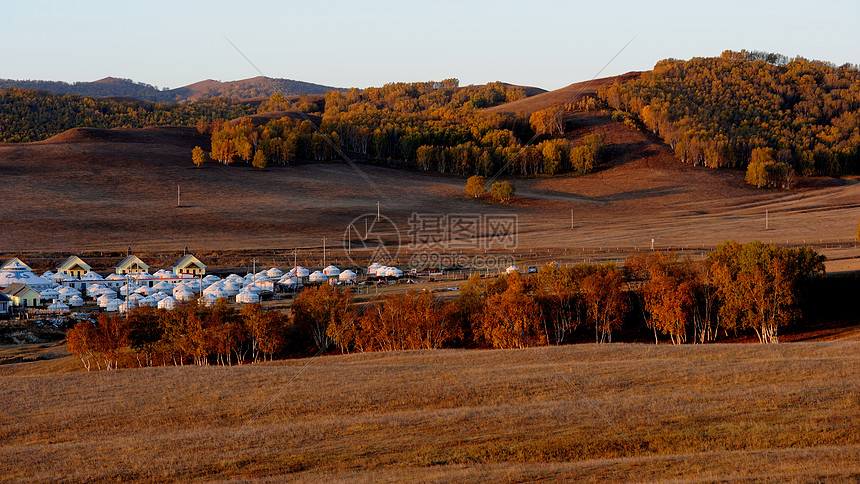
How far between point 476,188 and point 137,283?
193ft

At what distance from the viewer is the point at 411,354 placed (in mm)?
32312

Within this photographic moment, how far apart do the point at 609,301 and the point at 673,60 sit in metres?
162

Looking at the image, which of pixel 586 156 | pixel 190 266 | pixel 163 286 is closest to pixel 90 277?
pixel 163 286

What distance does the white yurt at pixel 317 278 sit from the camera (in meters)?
62.9

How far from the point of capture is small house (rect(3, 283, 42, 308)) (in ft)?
195

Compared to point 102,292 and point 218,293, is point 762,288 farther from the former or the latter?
point 102,292

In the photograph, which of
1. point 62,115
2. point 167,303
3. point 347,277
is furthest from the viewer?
point 62,115

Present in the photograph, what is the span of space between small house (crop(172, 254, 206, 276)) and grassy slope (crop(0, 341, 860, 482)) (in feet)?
134

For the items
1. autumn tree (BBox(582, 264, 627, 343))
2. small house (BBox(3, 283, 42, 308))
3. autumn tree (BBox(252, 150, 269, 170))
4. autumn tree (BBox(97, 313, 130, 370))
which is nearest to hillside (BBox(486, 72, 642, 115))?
autumn tree (BBox(252, 150, 269, 170))

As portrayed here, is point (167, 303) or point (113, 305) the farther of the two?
point (113, 305)

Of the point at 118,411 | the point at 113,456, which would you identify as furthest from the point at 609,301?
the point at 113,456

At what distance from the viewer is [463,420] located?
18641 mm

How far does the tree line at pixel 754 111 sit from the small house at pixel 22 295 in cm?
10699

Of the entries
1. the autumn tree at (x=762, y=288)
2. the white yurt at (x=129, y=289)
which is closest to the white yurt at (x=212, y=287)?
the white yurt at (x=129, y=289)
